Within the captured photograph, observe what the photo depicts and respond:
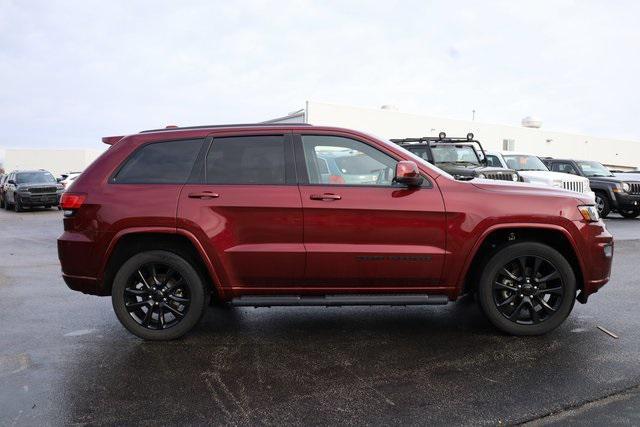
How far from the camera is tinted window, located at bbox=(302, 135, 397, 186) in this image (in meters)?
4.83

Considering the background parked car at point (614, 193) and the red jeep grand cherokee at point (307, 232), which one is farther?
the background parked car at point (614, 193)

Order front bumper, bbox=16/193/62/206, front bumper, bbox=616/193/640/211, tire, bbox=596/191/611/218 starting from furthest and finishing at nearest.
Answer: front bumper, bbox=16/193/62/206 → tire, bbox=596/191/611/218 → front bumper, bbox=616/193/640/211

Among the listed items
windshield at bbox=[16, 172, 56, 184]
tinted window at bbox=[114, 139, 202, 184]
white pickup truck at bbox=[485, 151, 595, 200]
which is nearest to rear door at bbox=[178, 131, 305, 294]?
tinted window at bbox=[114, 139, 202, 184]

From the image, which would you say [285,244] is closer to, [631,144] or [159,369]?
[159,369]

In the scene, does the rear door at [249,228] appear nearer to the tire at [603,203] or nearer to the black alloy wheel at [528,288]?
the black alloy wheel at [528,288]

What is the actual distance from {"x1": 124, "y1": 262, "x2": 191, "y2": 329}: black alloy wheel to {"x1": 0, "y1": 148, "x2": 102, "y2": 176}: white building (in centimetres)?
6393

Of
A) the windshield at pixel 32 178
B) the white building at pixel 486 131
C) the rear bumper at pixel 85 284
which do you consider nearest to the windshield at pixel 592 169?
the white building at pixel 486 131

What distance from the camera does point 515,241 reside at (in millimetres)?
4867

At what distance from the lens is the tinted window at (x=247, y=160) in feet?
15.8

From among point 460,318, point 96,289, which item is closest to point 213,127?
point 96,289

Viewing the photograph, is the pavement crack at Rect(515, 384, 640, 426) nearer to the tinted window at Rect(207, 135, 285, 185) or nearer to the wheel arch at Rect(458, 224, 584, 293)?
the wheel arch at Rect(458, 224, 584, 293)

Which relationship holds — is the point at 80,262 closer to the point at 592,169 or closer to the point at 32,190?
the point at 592,169

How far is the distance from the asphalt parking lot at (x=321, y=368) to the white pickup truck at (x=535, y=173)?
7.86 meters

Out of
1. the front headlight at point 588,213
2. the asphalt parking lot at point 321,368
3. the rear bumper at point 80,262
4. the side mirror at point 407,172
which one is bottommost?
the asphalt parking lot at point 321,368
